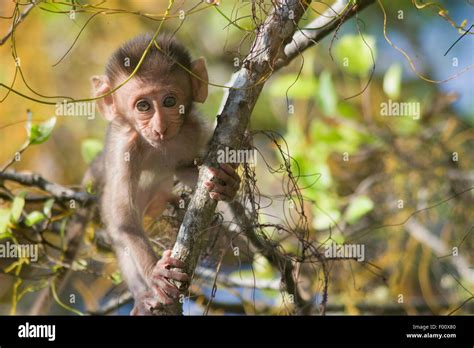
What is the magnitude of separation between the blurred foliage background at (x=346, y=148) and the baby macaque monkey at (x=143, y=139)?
1.15 ft

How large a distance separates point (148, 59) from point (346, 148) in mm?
1918

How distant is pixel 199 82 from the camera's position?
169 inches

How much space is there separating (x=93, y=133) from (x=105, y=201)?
3144 millimetres

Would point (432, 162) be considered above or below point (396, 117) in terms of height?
below

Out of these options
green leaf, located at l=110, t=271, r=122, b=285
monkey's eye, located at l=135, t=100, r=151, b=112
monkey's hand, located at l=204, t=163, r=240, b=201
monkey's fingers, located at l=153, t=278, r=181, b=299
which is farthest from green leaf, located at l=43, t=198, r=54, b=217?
monkey's hand, located at l=204, t=163, r=240, b=201

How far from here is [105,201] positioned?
14.3ft

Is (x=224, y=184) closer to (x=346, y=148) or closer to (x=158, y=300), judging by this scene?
(x=158, y=300)

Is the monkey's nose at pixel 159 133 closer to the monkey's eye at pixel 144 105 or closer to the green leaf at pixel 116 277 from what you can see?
the monkey's eye at pixel 144 105

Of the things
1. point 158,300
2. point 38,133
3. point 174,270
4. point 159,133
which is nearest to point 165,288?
point 158,300

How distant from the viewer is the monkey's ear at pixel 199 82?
426cm

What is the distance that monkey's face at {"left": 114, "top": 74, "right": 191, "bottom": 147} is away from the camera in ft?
13.3

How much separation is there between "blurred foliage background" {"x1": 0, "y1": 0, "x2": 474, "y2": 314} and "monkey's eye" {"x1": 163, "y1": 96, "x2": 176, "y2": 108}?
47 cm
